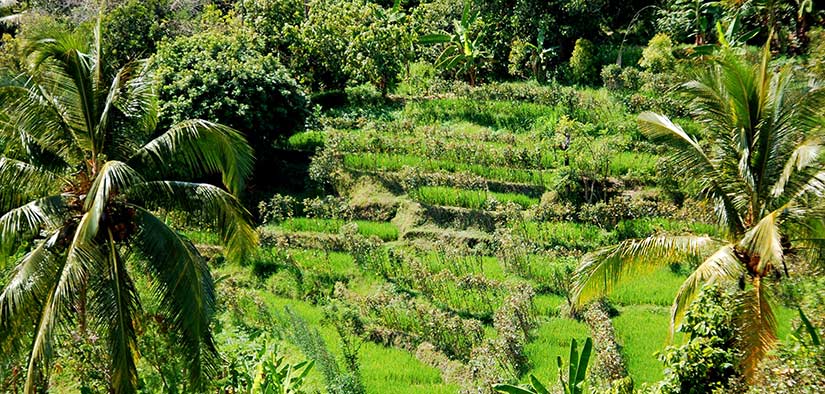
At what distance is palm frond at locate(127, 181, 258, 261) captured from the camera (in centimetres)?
842

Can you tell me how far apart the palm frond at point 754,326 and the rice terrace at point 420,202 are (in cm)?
3

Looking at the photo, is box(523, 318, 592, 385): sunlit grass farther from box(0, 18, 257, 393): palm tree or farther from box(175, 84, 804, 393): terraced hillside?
box(0, 18, 257, 393): palm tree

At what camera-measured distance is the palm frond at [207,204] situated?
842 centimetres

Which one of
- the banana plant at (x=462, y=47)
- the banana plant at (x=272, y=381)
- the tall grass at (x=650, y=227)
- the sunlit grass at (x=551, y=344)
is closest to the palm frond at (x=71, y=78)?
the banana plant at (x=272, y=381)

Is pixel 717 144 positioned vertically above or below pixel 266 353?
Result: above

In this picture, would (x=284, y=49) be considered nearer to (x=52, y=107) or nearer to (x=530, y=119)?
(x=530, y=119)

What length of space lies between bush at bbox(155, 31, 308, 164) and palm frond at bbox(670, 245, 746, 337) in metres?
8.84

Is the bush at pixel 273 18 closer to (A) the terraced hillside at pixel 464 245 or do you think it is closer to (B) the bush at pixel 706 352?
(A) the terraced hillside at pixel 464 245

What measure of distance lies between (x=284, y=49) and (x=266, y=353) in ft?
33.6

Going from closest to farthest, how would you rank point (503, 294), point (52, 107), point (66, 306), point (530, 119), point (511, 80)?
1. point (66, 306)
2. point (52, 107)
3. point (503, 294)
4. point (530, 119)
5. point (511, 80)

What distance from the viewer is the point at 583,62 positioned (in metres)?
17.4

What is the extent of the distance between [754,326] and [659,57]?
9634 mm

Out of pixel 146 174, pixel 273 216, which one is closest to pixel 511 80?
pixel 273 216

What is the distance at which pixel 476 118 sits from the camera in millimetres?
16625
